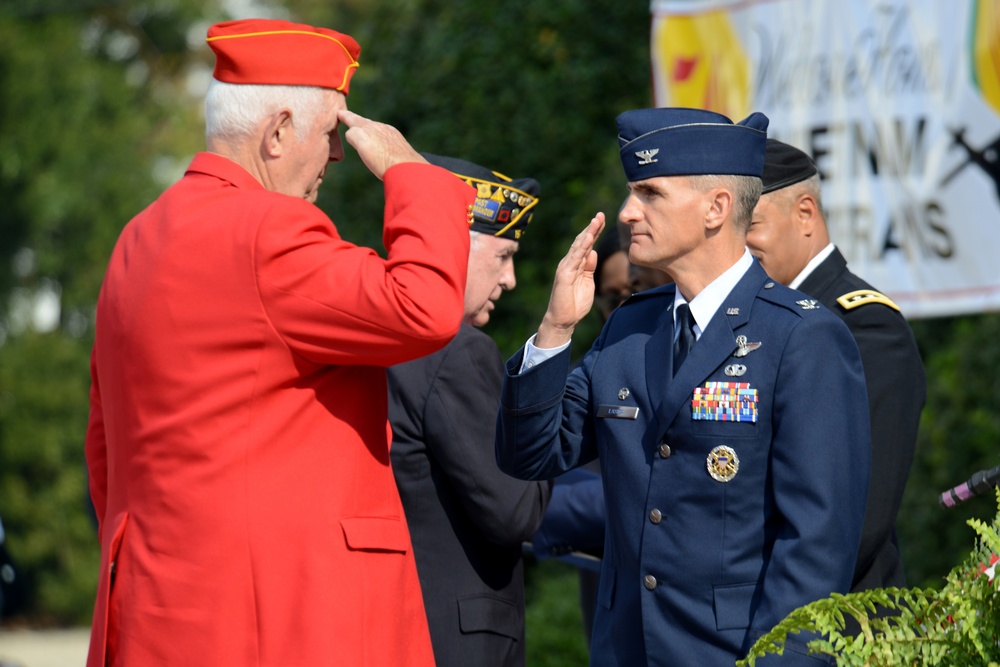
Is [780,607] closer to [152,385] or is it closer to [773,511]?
[773,511]

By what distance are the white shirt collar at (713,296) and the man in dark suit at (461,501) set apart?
27.4 inches

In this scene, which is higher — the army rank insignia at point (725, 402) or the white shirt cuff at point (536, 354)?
the white shirt cuff at point (536, 354)

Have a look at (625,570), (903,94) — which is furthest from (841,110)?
(625,570)

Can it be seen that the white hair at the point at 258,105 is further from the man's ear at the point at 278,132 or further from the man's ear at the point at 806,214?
the man's ear at the point at 806,214

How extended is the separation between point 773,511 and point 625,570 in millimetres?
338

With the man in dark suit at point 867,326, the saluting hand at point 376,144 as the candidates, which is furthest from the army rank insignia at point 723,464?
the saluting hand at point 376,144

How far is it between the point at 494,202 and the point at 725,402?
4.03 feet

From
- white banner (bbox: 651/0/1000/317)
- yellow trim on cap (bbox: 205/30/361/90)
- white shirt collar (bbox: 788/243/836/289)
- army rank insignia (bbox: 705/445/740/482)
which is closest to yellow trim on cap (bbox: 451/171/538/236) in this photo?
white shirt collar (bbox: 788/243/836/289)

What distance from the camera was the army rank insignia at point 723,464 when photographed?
2551 millimetres

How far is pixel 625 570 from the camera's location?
8.87 ft

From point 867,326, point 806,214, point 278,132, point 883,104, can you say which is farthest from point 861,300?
point 883,104

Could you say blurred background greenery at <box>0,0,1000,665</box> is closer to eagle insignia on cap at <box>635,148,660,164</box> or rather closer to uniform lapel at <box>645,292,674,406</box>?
uniform lapel at <box>645,292,674,406</box>

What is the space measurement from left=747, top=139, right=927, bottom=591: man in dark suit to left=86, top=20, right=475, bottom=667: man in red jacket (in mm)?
1170

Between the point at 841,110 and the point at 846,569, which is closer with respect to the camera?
the point at 846,569
